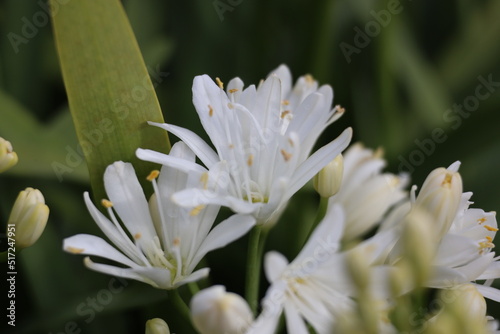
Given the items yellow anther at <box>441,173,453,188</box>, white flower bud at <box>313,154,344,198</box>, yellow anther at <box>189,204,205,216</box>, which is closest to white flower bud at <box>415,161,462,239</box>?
yellow anther at <box>441,173,453,188</box>

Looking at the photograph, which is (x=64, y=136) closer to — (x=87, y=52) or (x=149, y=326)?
(x=87, y=52)

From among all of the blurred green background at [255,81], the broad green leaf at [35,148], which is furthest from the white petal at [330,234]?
the broad green leaf at [35,148]

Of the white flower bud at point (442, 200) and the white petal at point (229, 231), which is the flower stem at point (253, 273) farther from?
the white flower bud at point (442, 200)

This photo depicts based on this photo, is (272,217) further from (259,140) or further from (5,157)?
(5,157)

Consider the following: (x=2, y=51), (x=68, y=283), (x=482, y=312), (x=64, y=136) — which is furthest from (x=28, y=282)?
(x=482, y=312)

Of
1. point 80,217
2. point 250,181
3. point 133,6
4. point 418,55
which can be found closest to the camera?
point 250,181

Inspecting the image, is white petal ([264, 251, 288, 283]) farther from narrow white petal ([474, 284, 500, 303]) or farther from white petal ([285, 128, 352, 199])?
narrow white petal ([474, 284, 500, 303])

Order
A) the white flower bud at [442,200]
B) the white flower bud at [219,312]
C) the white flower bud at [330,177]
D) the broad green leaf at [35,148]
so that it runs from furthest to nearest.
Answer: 1. the broad green leaf at [35,148]
2. the white flower bud at [330,177]
3. the white flower bud at [442,200]
4. the white flower bud at [219,312]
